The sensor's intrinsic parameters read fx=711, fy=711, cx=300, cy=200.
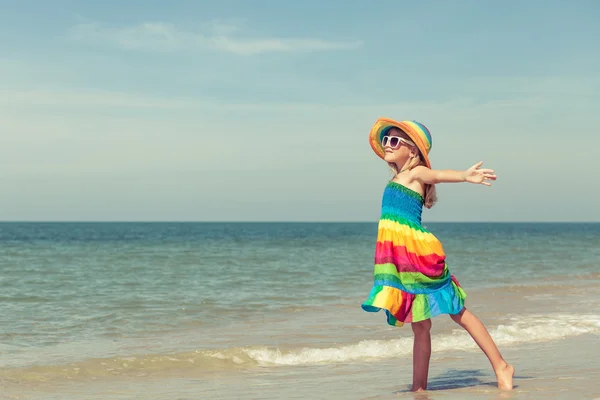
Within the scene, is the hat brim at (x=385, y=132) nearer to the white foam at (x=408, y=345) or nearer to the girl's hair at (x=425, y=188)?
the girl's hair at (x=425, y=188)

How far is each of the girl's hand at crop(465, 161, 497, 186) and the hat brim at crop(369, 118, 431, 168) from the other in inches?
20.3

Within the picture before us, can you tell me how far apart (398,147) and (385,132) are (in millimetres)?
160

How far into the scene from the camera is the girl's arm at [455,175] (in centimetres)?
446

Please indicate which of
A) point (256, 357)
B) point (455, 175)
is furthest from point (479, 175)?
point (256, 357)

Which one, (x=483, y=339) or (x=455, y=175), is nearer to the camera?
(x=455, y=175)

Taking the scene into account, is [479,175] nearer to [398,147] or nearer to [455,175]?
[455,175]

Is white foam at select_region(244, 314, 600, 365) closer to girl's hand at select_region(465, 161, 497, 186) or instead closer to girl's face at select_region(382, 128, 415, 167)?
girl's face at select_region(382, 128, 415, 167)

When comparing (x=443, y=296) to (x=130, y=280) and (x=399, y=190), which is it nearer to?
(x=399, y=190)

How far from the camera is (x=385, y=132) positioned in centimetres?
508

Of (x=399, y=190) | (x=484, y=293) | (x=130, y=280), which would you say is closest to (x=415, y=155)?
(x=399, y=190)

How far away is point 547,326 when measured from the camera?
941cm

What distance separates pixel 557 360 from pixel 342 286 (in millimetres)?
10650

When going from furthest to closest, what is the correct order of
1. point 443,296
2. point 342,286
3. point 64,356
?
point 342,286
point 64,356
point 443,296

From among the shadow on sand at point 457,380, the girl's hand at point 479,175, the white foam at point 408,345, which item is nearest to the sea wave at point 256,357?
the white foam at point 408,345
